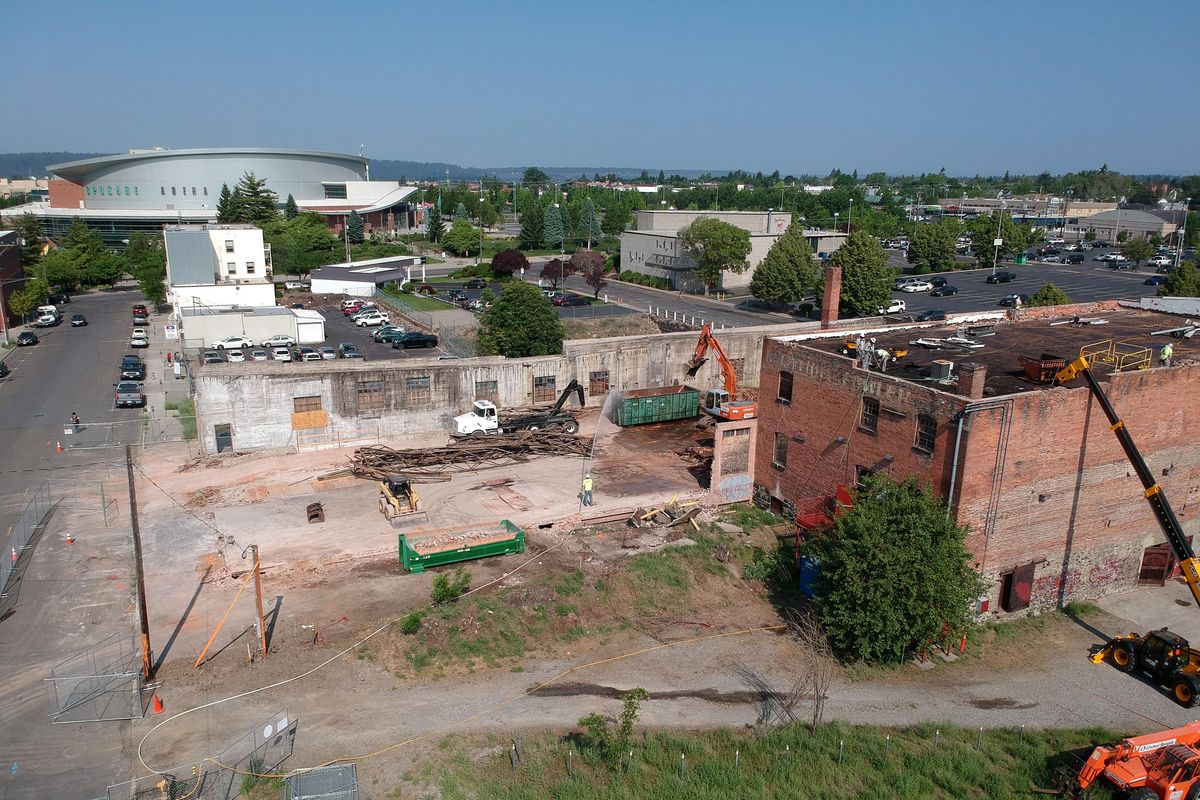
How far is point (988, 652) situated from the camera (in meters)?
25.4

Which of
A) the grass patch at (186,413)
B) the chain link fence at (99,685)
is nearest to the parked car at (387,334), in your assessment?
the grass patch at (186,413)

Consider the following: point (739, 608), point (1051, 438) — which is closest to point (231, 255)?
point (739, 608)

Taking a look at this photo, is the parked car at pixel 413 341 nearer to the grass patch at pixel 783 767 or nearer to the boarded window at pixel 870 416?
the boarded window at pixel 870 416

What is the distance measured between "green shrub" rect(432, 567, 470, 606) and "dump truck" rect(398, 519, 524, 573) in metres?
0.77

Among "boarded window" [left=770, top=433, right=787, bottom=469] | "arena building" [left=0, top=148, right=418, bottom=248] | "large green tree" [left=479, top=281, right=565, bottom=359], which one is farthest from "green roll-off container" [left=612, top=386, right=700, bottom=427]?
"arena building" [left=0, top=148, right=418, bottom=248]

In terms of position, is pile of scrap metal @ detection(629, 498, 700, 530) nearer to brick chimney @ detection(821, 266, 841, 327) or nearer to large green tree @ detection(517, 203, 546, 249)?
brick chimney @ detection(821, 266, 841, 327)

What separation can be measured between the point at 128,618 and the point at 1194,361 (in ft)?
123

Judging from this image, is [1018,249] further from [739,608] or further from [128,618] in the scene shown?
[128,618]

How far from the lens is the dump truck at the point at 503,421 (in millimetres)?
42312

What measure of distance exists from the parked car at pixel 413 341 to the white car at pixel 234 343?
35.8ft

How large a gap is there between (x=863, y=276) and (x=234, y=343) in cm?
5148

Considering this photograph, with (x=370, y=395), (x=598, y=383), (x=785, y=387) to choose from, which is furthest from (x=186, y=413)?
(x=785, y=387)

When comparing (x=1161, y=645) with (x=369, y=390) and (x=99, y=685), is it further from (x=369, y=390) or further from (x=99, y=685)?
(x=369, y=390)

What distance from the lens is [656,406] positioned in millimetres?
46062
